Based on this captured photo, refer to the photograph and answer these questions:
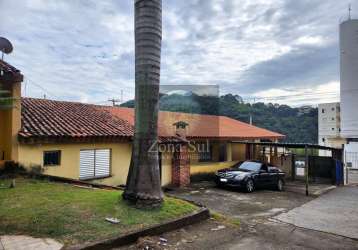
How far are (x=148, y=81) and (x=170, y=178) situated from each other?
10118mm

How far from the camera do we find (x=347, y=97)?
42.3 m

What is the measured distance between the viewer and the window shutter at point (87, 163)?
13.5m

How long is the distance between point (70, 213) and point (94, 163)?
7279 millimetres

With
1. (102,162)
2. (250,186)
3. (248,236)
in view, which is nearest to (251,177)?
(250,186)

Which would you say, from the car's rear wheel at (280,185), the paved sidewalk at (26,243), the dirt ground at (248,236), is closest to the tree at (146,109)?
the dirt ground at (248,236)

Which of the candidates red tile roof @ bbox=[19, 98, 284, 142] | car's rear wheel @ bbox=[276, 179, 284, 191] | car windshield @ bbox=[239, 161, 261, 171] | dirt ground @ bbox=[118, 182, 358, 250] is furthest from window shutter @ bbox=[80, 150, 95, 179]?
car's rear wheel @ bbox=[276, 179, 284, 191]

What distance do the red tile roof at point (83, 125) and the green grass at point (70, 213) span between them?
11.8ft

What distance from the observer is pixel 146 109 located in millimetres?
7703

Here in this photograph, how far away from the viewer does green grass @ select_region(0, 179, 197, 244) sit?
5.90 meters

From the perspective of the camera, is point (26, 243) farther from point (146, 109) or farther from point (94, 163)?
point (94, 163)

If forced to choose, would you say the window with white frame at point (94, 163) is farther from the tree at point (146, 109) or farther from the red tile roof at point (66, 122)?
the tree at point (146, 109)

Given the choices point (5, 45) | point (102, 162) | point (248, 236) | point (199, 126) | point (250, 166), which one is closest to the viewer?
point (248, 236)

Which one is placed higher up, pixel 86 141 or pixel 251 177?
pixel 86 141

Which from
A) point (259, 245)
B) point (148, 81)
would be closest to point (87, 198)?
point (148, 81)
